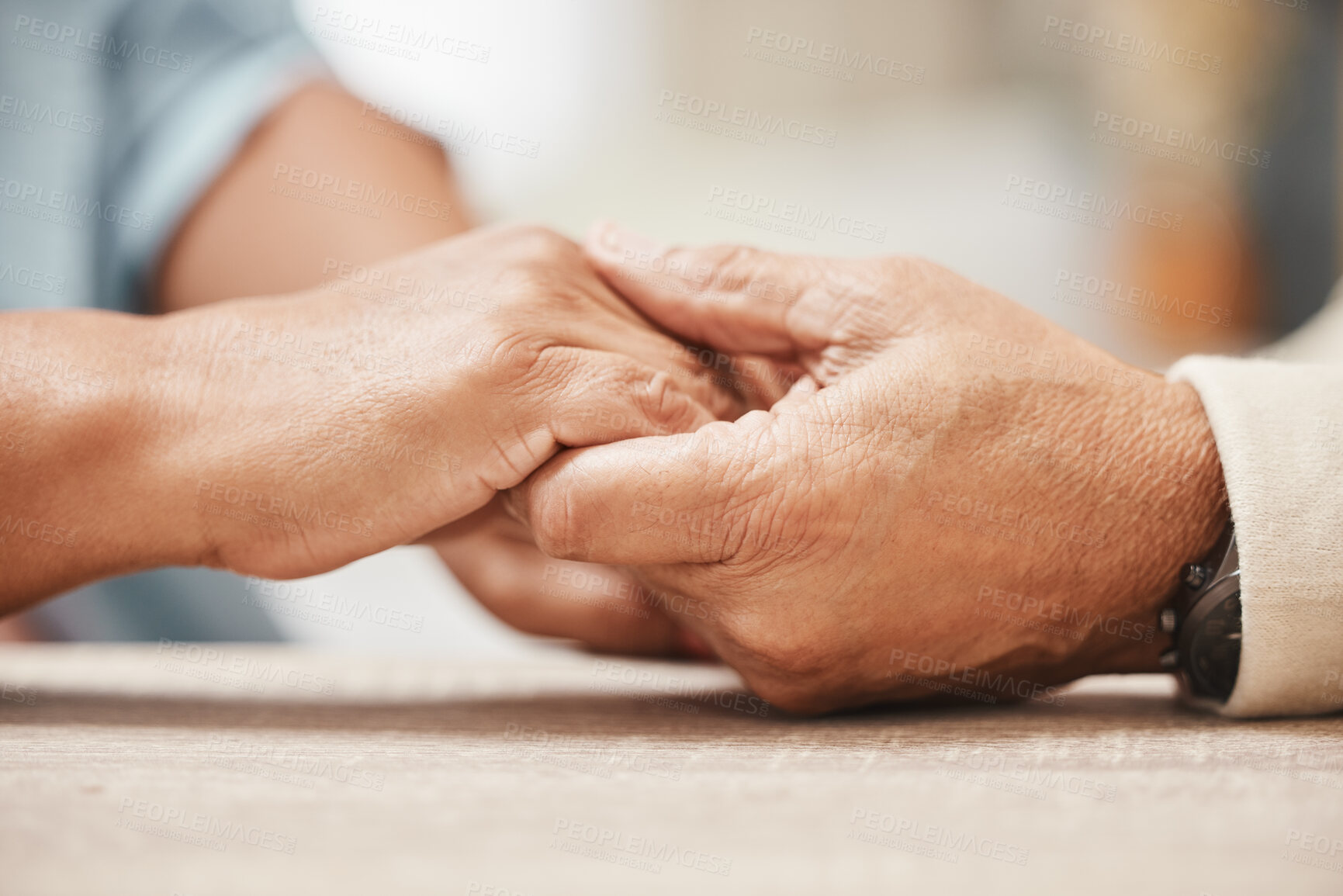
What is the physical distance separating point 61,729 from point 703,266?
55 centimetres

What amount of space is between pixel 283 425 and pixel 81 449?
14 centimetres

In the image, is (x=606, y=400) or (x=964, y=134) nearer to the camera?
(x=606, y=400)

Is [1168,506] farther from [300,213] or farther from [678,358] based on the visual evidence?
[300,213]

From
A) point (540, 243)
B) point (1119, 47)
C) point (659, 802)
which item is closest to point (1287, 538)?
point (659, 802)

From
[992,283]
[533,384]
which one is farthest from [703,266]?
[992,283]

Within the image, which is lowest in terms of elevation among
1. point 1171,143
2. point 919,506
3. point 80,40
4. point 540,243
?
point 919,506

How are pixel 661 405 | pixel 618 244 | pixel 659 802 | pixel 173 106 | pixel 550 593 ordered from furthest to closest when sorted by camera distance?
pixel 173 106
pixel 550 593
pixel 618 244
pixel 661 405
pixel 659 802

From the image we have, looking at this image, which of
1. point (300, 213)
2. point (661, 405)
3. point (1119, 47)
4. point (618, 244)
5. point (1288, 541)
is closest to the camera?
point (1288, 541)

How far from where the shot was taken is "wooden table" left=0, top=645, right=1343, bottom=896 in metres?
0.32

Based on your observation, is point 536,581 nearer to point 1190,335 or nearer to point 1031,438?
point 1031,438

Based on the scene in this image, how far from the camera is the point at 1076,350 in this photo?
0.66 meters

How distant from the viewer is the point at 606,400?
2.14 feet

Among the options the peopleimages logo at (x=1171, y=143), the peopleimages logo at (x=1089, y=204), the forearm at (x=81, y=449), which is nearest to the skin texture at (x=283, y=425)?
the forearm at (x=81, y=449)

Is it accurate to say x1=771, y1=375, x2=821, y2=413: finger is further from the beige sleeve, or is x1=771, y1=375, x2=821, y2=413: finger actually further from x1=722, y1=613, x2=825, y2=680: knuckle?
the beige sleeve
